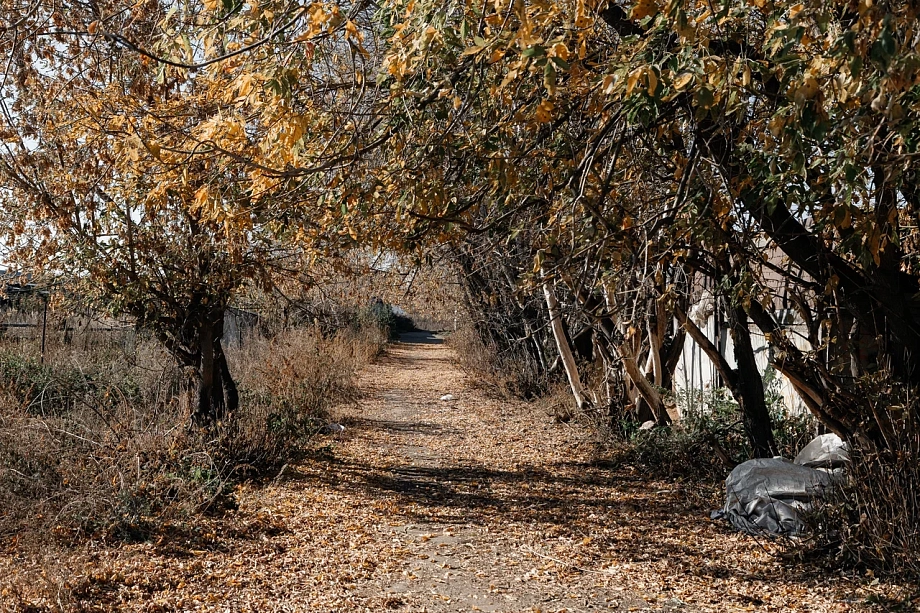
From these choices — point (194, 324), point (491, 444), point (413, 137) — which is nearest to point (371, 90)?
point (413, 137)

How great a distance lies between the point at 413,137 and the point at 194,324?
3977mm

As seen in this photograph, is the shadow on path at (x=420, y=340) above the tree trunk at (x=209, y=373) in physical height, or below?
below

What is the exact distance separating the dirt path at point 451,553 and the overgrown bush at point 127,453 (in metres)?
0.33

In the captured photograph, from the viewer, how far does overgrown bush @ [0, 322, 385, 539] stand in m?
5.77

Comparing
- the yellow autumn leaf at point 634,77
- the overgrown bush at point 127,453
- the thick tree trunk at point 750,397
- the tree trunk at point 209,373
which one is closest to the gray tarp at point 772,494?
the thick tree trunk at point 750,397

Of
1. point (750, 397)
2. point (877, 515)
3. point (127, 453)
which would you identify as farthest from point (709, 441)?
point (127, 453)

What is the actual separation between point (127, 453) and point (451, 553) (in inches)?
103

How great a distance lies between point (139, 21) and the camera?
22.6ft

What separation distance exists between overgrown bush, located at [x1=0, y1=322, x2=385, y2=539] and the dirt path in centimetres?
33

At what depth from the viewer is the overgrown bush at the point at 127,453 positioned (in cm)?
577

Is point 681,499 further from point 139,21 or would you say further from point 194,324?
point 139,21

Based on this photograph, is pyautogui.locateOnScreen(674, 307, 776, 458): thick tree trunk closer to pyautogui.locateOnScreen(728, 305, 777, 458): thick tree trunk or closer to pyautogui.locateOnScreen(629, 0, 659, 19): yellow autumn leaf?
pyautogui.locateOnScreen(728, 305, 777, 458): thick tree trunk

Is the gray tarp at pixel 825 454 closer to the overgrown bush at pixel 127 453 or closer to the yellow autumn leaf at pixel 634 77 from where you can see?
the yellow autumn leaf at pixel 634 77

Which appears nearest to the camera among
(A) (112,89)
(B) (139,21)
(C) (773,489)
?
(C) (773,489)
